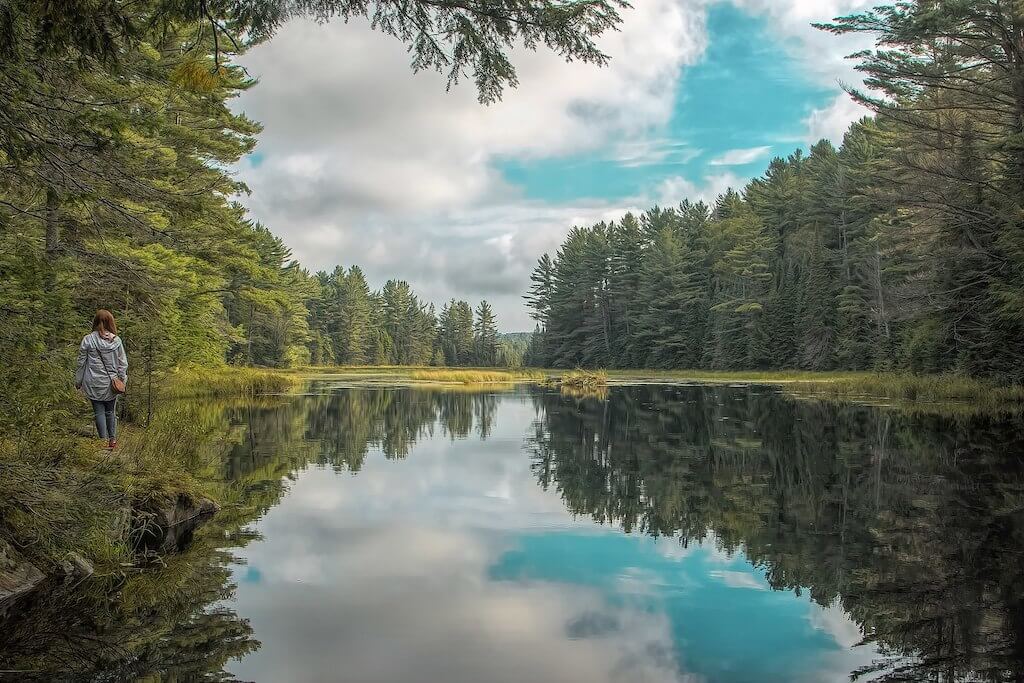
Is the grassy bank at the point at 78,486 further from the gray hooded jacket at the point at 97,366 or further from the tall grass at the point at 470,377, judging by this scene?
the tall grass at the point at 470,377

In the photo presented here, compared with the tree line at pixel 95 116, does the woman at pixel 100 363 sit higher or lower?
lower

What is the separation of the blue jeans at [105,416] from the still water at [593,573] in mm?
1757

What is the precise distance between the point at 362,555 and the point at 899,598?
4.97 m

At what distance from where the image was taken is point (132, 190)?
712cm

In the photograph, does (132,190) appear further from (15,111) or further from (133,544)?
(133,544)

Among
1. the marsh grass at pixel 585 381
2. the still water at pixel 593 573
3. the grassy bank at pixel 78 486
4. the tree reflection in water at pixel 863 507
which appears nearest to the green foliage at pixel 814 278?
the tree reflection in water at pixel 863 507

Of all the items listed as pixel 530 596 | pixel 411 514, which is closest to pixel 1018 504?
pixel 530 596

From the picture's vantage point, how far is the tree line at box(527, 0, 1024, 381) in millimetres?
21875

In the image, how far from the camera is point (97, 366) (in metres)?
9.01

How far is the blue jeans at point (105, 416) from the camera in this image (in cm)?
927

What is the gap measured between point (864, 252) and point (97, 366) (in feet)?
166

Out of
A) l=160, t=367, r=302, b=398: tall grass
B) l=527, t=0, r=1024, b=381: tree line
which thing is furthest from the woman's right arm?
l=527, t=0, r=1024, b=381: tree line

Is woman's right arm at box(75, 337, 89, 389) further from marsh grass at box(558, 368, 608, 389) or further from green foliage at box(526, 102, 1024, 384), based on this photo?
marsh grass at box(558, 368, 608, 389)

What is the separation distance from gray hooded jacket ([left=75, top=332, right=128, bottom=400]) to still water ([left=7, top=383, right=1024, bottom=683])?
7.13 ft
